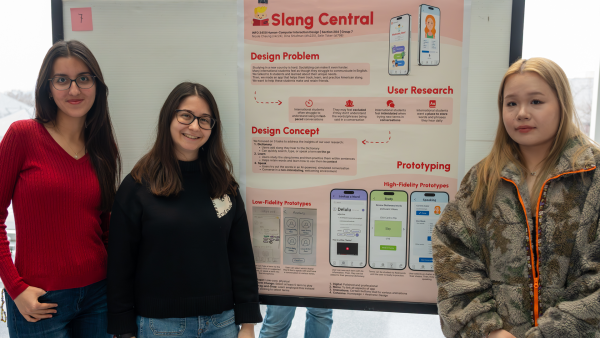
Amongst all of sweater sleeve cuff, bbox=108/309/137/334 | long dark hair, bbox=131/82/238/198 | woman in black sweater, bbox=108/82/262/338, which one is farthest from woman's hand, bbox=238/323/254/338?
long dark hair, bbox=131/82/238/198

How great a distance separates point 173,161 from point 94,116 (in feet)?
1.26

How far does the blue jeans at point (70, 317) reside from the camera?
118 centimetres

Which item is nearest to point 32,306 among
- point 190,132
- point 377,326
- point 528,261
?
point 190,132

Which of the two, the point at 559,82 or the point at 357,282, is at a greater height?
the point at 559,82

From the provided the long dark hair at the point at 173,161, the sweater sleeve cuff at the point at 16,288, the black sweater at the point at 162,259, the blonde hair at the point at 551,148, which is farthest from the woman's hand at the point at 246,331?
the blonde hair at the point at 551,148

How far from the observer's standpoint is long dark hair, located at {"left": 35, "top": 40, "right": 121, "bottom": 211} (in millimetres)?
1235

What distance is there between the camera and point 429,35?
54.6 inches

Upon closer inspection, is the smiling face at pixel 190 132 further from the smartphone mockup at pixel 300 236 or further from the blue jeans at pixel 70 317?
the blue jeans at pixel 70 317

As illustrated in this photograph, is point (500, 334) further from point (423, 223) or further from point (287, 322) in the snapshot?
point (287, 322)

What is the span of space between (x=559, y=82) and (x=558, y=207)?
38 centimetres

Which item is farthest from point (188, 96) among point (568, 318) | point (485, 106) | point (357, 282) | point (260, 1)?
point (568, 318)

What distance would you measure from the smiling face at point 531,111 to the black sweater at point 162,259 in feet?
3.45

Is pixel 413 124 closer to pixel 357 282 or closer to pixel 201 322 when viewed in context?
pixel 357 282

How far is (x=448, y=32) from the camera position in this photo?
1.39 metres
